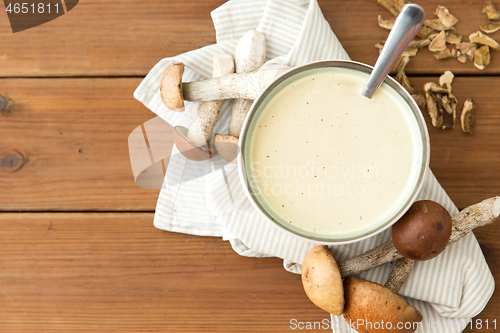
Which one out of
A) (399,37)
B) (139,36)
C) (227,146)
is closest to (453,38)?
A: (399,37)

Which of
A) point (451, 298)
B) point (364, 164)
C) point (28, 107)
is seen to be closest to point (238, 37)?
point (364, 164)

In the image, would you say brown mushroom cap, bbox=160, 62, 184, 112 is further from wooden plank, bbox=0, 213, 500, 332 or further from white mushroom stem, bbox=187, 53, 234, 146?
wooden plank, bbox=0, 213, 500, 332

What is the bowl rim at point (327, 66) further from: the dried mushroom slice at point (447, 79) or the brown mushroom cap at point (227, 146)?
the dried mushroom slice at point (447, 79)

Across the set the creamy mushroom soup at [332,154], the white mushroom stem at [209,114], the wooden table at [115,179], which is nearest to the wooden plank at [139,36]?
the wooden table at [115,179]

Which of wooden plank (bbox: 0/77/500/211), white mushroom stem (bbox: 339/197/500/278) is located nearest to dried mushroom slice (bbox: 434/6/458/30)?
wooden plank (bbox: 0/77/500/211)

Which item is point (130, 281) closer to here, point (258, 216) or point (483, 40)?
point (258, 216)
